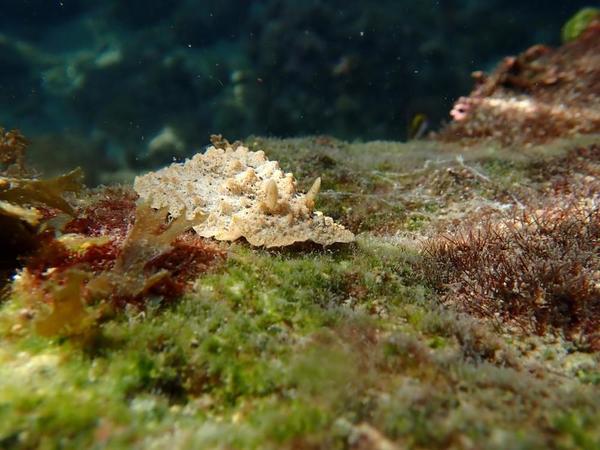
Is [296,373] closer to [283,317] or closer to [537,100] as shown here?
[283,317]

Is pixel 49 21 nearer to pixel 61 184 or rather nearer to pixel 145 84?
pixel 145 84

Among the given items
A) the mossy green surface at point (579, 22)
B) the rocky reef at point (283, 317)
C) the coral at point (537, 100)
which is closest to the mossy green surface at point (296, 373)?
the rocky reef at point (283, 317)

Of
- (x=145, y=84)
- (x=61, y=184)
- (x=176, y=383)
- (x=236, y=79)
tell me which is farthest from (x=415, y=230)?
(x=145, y=84)

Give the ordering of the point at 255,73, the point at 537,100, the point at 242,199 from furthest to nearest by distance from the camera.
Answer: the point at 255,73
the point at 537,100
the point at 242,199

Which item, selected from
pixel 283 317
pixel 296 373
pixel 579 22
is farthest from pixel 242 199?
pixel 579 22

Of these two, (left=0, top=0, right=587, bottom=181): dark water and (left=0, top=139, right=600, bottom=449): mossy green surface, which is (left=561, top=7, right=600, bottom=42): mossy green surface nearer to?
(left=0, top=0, right=587, bottom=181): dark water
